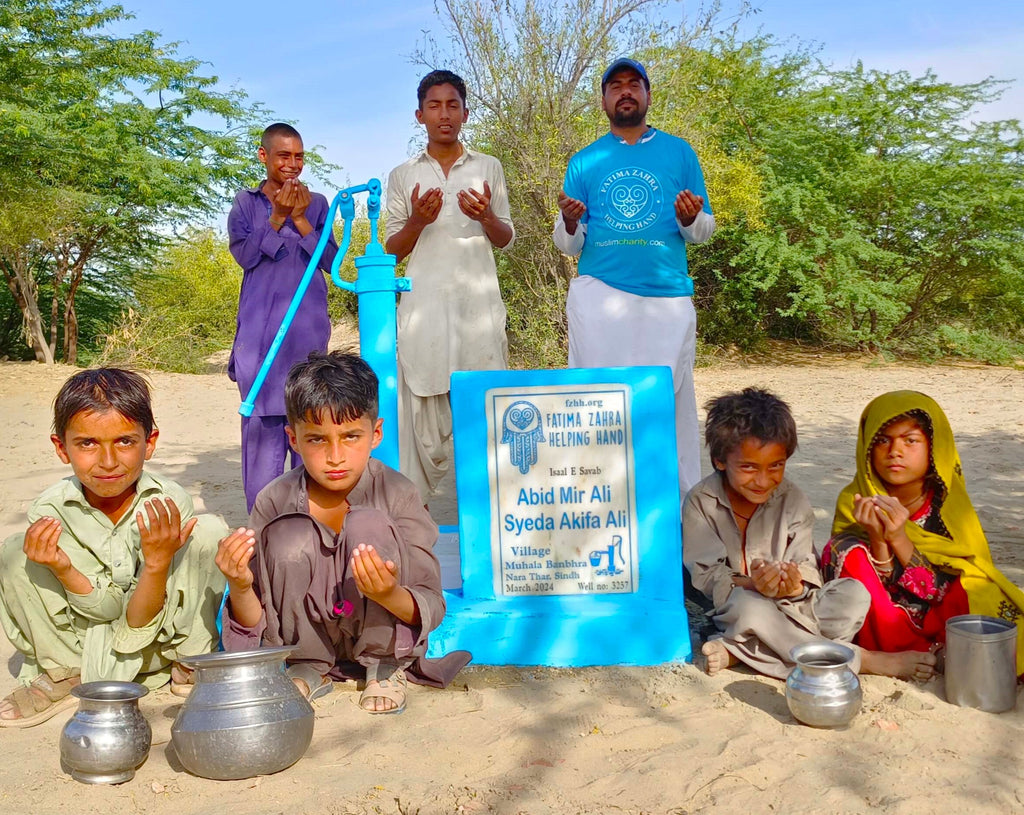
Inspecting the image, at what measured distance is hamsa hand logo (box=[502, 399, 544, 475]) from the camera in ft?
10.6

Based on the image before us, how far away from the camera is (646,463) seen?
3.24 meters

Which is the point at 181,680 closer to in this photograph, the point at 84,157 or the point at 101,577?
the point at 101,577

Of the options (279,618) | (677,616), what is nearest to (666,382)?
(677,616)

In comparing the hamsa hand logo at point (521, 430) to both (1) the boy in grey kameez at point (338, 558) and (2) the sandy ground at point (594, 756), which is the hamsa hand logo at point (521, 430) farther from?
(2) the sandy ground at point (594, 756)

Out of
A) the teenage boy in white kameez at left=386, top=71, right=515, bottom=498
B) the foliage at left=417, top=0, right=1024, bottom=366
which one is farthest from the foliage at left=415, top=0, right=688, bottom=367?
the teenage boy in white kameez at left=386, top=71, right=515, bottom=498

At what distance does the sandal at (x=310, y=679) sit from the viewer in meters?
2.79

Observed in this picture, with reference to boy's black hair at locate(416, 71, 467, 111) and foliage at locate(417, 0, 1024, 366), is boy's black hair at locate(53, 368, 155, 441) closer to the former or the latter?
boy's black hair at locate(416, 71, 467, 111)

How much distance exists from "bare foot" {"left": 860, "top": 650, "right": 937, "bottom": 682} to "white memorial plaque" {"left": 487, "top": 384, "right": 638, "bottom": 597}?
752 mm

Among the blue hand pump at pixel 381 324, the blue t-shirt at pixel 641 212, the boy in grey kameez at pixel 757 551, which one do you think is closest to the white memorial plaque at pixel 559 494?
the boy in grey kameez at pixel 757 551

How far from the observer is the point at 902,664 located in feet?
9.50

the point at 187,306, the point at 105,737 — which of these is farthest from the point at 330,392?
the point at 187,306

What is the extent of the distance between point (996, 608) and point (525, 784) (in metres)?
1.57

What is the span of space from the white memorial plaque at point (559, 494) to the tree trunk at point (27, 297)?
39.7 ft

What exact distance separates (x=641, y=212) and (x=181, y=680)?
2524 mm
